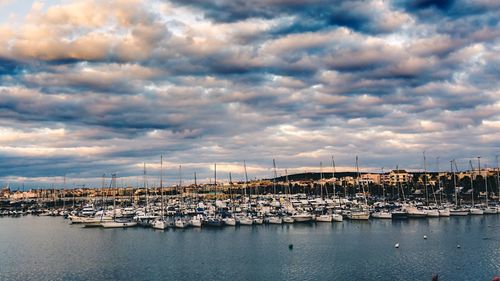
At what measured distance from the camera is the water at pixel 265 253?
57500mm

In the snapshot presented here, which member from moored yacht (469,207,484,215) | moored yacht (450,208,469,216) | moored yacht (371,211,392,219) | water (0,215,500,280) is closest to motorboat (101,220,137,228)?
water (0,215,500,280)

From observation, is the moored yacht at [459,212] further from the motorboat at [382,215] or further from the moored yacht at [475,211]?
the motorboat at [382,215]

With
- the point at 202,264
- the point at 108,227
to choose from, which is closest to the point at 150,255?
the point at 202,264

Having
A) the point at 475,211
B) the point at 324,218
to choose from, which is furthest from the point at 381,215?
the point at 475,211

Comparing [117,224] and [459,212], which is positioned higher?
[117,224]

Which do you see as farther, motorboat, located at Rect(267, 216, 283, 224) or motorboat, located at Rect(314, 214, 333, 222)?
motorboat, located at Rect(314, 214, 333, 222)

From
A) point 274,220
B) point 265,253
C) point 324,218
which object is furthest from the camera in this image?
point 324,218

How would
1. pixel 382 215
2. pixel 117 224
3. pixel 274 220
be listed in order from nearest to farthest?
1. pixel 274 220
2. pixel 117 224
3. pixel 382 215

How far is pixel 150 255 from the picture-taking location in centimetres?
7275

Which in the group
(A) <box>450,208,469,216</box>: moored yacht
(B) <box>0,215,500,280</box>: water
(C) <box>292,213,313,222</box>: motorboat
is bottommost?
(B) <box>0,215,500,280</box>: water

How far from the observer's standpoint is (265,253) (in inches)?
2844

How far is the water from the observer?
189 ft

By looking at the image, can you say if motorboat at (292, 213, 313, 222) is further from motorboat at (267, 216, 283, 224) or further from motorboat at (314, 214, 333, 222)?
motorboat at (267, 216, 283, 224)

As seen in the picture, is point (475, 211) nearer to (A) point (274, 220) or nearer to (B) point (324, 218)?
(B) point (324, 218)
